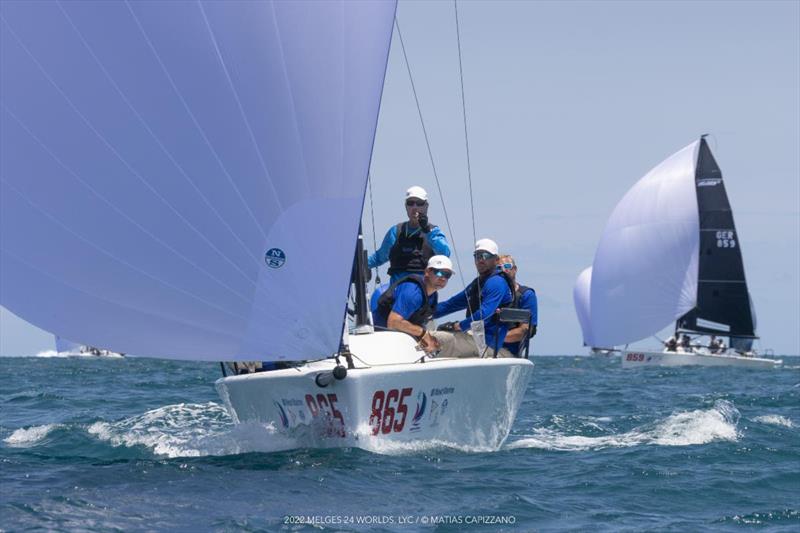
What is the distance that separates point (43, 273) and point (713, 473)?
15.7 feet

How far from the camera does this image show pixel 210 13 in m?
7.73

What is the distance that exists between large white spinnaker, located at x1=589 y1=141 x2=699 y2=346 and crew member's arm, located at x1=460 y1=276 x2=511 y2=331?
3444 centimetres

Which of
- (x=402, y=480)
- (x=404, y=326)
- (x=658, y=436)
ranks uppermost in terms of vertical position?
(x=404, y=326)

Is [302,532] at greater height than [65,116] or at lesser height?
lesser

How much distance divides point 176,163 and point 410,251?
10.7 ft

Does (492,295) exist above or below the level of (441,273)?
below

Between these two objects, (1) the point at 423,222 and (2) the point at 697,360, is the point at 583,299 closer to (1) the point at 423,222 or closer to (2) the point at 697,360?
(2) the point at 697,360

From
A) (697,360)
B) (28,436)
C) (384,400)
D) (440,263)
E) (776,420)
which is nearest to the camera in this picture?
(384,400)

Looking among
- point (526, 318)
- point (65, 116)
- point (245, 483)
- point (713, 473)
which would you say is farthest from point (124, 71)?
point (713, 473)

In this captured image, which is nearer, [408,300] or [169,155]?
[169,155]

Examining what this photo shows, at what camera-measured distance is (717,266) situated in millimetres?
43656

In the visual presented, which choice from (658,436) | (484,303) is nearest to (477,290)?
(484,303)

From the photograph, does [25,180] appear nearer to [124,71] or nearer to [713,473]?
[124,71]

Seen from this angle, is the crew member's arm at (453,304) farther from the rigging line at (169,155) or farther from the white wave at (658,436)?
the rigging line at (169,155)
